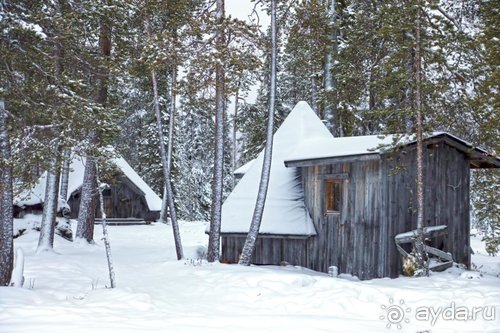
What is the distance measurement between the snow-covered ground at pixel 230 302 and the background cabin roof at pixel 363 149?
3.71 m

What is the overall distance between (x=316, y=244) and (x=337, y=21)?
10.6 m

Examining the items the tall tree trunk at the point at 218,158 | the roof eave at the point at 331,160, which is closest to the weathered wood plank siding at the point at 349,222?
the roof eave at the point at 331,160

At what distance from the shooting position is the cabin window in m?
16.1

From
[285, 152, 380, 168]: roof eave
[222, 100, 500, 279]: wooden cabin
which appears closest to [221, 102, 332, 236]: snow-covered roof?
[222, 100, 500, 279]: wooden cabin

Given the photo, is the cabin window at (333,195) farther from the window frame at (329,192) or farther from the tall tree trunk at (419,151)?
the tall tree trunk at (419,151)

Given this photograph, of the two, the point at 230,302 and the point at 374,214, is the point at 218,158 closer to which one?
the point at 374,214

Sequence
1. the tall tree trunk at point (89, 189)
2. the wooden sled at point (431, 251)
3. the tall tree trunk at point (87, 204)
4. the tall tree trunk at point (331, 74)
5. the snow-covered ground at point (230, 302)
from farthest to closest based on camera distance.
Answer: the tall tree trunk at point (331, 74), the tall tree trunk at point (87, 204), the tall tree trunk at point (89, 189), the wooden sled at point (431, 251), the snow-covered ground at point (230, 302)

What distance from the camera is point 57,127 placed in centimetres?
1127

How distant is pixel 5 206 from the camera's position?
10.3m

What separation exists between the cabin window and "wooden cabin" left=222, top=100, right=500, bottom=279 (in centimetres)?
3

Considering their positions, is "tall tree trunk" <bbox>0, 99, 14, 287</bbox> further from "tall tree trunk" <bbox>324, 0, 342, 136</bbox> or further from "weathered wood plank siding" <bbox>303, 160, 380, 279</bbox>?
"tall tree trunk" <bbox>324, 0, 342, 136</bbox>

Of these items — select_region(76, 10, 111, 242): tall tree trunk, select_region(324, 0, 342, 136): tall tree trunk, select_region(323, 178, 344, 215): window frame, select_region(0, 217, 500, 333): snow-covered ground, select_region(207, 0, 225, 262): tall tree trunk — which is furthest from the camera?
select_region(324, 0, 342, 136): tall tree trunk

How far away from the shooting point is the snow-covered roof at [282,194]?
1619 centimetres

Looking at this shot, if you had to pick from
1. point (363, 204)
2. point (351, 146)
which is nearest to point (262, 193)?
point (363, 204)
